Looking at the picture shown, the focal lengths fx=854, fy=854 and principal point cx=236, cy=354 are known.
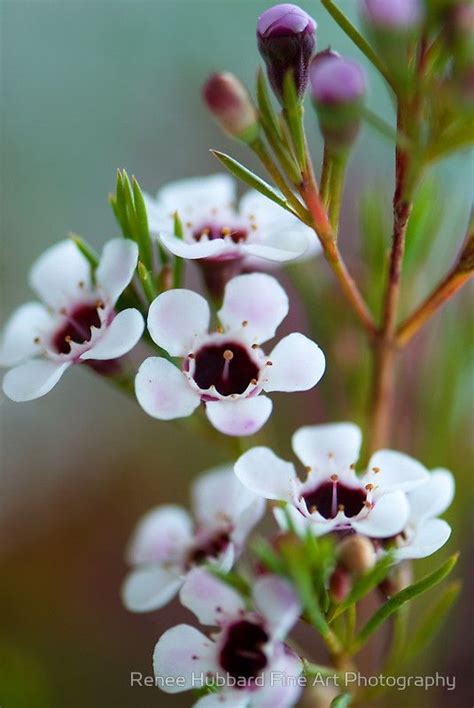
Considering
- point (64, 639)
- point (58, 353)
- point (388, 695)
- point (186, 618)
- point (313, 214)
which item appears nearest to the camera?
point (313, 214)

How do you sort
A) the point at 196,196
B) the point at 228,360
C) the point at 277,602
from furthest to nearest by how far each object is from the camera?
the point at 196,196
the point at 228,360
the point at 277,602

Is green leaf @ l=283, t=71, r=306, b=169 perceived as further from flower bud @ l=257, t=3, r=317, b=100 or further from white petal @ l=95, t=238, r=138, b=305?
Answer: white petal @ l=95, t=238, r=138, b=305

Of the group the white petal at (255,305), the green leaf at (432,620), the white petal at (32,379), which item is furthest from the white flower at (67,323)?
the green leaf at (432,620)

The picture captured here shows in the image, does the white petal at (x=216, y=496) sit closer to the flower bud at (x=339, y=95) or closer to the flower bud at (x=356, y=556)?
the flower bud at (x=356, y=556)

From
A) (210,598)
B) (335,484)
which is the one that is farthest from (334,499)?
(210,598)

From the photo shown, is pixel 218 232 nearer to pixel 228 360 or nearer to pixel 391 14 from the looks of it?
pixel 228 360

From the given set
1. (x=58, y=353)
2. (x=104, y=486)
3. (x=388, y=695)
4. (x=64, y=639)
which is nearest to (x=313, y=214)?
(x=58, y=353)

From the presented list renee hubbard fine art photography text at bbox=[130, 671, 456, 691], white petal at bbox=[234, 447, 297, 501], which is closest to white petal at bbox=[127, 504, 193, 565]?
renee hubbard fine art photography text at bbox=[130, 671, 456, 691]

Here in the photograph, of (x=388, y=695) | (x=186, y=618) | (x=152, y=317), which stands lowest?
(x=186, y=618)

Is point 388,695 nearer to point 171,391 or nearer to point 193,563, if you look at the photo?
point 193,563
